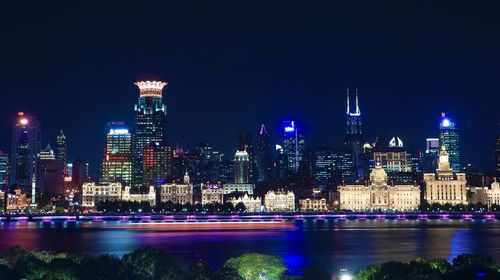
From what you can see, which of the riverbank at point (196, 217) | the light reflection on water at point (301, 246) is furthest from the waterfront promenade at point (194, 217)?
the light reflection on water at point (301, 246)

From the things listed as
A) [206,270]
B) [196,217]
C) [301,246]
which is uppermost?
[196,217]

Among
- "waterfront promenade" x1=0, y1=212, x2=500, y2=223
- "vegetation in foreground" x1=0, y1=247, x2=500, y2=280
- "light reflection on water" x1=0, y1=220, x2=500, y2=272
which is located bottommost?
"light reflection on water" x1=0, y1=220, x2=500, y2=272

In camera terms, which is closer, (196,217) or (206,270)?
(206,270)

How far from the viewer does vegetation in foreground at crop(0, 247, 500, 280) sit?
3743 centimetres

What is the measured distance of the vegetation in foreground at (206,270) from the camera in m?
37.4

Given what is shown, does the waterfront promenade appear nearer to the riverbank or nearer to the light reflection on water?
the riverbank

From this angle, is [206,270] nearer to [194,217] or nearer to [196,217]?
[196,217]

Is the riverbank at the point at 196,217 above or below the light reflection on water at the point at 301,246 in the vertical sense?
above

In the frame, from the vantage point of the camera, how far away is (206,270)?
3806cm

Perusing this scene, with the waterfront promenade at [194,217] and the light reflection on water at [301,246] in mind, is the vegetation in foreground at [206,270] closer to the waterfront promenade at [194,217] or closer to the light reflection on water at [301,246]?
the light reflection on water at [301,246]

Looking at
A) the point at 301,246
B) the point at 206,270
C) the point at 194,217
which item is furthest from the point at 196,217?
the point at 206,270

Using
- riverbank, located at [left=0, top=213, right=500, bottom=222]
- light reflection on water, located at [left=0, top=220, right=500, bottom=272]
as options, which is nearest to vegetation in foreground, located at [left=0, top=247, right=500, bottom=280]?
light reflection on water, located at [left=0, top=220, right=500, bottom=272]

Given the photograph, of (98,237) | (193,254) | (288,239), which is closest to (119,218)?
(98,237)

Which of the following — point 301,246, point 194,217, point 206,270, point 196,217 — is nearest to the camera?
point 206,270
